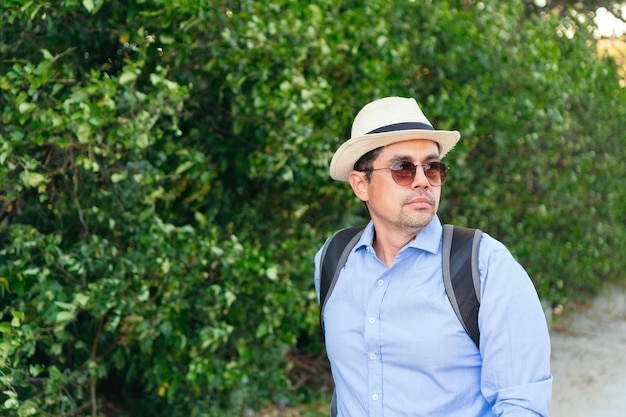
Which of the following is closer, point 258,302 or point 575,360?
point 258,302

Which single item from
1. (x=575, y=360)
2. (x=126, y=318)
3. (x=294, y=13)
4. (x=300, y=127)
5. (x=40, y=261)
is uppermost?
(x=294, y=13)

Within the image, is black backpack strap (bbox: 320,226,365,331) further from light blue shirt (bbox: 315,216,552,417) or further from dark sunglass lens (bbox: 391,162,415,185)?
dark sunglass lens (bbox: 391,162,415,185)

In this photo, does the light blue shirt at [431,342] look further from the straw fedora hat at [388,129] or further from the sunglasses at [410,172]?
the straw fedora hat at [388,129]

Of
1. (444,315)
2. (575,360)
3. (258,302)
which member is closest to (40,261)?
(258,302)

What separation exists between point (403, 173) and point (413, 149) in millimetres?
89

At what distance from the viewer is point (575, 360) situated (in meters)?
8.16

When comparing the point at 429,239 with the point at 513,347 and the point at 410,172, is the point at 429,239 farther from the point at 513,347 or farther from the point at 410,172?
the point at 513,347

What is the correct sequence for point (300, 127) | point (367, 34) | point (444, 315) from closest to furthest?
point (444, 315), point (300, 127), point (367, 34)

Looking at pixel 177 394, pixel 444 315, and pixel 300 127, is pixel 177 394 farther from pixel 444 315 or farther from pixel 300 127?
pixel 444 315

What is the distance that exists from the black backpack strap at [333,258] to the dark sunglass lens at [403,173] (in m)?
0.33

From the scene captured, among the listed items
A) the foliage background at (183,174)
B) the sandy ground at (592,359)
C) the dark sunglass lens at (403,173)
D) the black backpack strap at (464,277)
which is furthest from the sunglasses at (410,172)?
the sandy ground at (592,359)

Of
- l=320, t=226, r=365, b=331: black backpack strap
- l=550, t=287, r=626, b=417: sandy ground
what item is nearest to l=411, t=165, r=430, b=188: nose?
l=320, t=226, r=365, b=331: black backpack strap

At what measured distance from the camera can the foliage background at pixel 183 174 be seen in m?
4.10

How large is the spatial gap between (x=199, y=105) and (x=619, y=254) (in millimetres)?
5616
